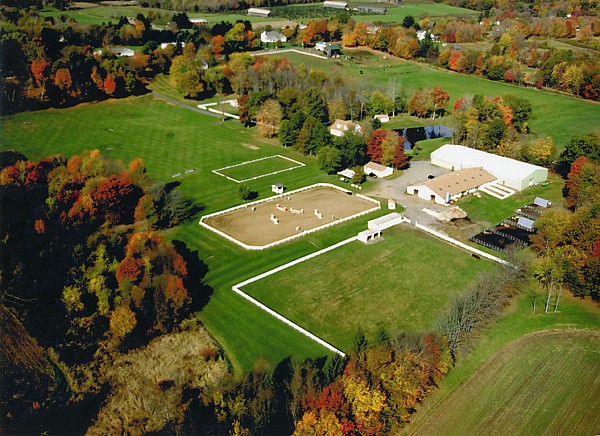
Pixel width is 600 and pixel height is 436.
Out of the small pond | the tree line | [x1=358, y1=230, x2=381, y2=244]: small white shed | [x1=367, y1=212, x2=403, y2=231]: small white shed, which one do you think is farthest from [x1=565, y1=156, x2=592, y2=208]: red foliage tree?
the tree line

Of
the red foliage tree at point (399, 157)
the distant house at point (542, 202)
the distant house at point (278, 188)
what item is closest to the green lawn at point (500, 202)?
the distant house at point (542, 202)

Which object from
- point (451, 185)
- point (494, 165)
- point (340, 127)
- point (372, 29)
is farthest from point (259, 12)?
point (451, 185)

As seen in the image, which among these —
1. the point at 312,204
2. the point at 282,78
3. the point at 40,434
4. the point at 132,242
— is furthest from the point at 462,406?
the point at 282,78

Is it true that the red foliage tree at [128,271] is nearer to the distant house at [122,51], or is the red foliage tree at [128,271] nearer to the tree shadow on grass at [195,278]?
the tree shadow on grass at [195,278]

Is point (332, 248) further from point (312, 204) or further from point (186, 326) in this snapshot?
point (186, 326)

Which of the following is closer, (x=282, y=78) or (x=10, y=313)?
(x=10, y=313)
